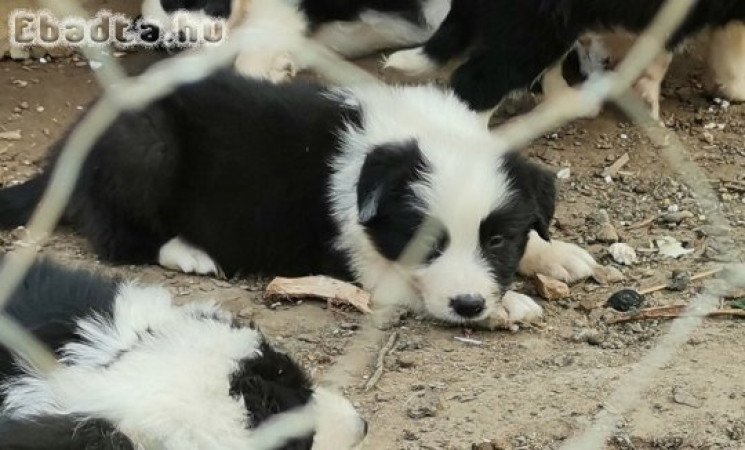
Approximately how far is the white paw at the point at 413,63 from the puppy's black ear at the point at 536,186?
3.66 ft

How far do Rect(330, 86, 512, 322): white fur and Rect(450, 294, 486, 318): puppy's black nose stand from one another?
0.01 m

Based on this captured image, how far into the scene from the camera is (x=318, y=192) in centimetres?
317

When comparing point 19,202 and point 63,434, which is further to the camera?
point 19,202

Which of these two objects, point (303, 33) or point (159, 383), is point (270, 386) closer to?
point (159, 383)

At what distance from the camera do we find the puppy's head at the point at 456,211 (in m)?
2.88

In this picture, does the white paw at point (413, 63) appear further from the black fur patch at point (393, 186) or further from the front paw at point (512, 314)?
the front paw at point (512, 314)

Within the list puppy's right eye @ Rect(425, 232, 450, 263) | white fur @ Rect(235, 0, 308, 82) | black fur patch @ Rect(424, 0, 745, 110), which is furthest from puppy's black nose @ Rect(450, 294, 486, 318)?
white fur @ Rect(235, 0, 308, 82)

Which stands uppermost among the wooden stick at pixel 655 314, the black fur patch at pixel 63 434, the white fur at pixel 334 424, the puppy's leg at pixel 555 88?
the black fur patch at pixel 63 434

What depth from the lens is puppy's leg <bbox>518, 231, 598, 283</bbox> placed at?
122 inches

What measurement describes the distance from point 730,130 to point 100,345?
106 inches

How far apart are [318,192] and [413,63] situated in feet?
3.49

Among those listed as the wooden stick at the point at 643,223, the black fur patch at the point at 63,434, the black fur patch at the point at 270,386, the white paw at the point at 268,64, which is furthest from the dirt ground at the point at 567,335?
the black fur patch at the point at 63,434

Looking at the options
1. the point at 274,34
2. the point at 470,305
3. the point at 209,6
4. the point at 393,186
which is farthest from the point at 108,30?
the point at 470,305

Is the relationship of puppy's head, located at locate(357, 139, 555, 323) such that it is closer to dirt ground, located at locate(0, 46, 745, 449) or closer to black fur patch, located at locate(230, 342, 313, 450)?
dirt ground, located at locate(0, 46, 745, 449)
